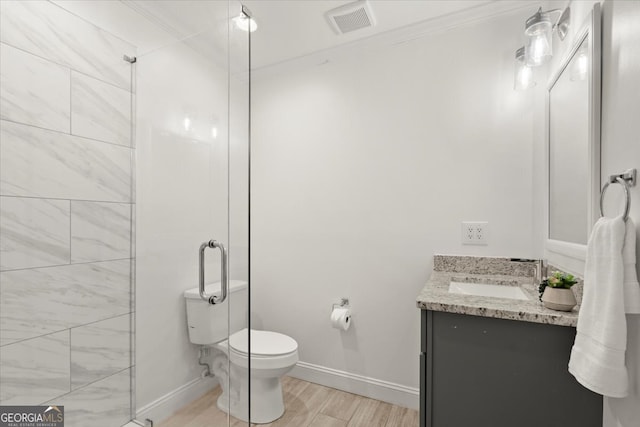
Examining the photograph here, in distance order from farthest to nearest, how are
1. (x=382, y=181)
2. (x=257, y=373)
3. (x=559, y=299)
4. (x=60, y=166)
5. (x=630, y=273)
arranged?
(x=382, y=181)
(x=257, y=373)
(x=60, y=166)
(x=559, y=299)
(x=630, y=273)

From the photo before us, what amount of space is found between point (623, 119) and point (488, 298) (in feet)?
2.43

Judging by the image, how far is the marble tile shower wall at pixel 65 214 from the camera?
49.7 inches

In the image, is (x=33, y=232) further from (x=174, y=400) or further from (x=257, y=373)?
(x=257, y=373)

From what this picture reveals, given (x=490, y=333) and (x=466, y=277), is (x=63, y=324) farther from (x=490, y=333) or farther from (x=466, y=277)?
(x=466, y=277)

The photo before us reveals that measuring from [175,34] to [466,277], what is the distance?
2.17 meters

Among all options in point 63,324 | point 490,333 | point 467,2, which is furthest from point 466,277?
point 63,324

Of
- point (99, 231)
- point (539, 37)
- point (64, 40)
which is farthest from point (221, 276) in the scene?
point (539, 37)

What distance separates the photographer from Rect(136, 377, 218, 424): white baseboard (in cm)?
147

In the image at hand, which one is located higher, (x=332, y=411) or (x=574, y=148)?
(x=574, y=148)

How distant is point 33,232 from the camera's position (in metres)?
1.32

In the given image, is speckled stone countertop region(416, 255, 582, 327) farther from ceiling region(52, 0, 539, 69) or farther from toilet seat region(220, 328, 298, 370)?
ceiling region(52, 0, 539, 69)

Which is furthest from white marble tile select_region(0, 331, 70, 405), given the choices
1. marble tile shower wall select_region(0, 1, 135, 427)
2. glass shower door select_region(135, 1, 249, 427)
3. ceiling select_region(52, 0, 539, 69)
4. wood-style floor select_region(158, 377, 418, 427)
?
ceiling select_region(52, 0, 539, 69)

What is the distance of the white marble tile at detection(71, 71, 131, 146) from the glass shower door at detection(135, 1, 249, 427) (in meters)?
0.07

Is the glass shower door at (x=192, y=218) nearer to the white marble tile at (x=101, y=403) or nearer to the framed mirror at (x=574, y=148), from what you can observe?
the white marble tile at (x=101, y=403)
